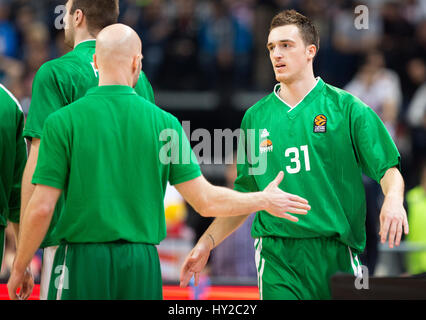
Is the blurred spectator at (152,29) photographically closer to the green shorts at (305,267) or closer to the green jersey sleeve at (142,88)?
the green jersey sleeve at (142,88)

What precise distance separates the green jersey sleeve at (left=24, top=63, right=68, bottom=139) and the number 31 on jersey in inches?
62.3

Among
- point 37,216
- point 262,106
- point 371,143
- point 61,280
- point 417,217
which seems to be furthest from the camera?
point 417,217

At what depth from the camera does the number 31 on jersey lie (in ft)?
16.9

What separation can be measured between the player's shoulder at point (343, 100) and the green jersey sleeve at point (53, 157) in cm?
212

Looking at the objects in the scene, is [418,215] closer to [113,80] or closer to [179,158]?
[179,158]

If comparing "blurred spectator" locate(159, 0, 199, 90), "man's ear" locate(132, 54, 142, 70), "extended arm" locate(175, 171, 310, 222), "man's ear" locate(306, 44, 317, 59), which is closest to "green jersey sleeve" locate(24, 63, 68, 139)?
"man's ear" locate(132, 54, 142, 70)

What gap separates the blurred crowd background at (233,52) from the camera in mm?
12516

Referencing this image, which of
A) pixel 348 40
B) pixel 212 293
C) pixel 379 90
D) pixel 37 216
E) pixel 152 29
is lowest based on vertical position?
pixel 212 293

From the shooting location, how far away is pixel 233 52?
44.5ft

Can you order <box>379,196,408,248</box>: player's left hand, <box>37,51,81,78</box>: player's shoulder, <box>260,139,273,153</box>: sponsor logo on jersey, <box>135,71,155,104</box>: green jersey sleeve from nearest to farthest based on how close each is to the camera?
<box>379,196,408,248</box>: player's left hand, <box>37,51,81,78</box>: player's shoulder, <box>135,71,155,104</box>: green jersey sleeve, <box>260,139,273,153</box>: sponsor logo on jersey

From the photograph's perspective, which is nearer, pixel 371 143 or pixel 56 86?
pixel 56 86

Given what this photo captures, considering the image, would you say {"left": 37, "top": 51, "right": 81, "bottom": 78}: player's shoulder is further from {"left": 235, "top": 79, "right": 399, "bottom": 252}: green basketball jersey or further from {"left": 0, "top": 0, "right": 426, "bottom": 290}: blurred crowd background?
{"left": 0, "top": 0, "right": 426, "bottom": 290}: blurred crowd background

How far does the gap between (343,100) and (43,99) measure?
6.82ft

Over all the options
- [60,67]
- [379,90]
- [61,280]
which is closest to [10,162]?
[60,67]
